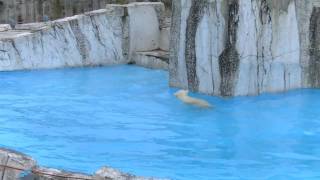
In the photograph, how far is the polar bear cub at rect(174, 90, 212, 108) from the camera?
24.5 feet

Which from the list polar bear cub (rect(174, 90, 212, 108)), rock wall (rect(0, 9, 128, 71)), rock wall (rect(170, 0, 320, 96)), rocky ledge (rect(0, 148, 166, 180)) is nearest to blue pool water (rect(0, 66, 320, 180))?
polar bear cub (rect(174, 90, 212, 108))

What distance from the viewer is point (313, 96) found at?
8219 millimetres

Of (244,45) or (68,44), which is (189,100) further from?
(68,44)

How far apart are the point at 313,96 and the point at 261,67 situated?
91cm

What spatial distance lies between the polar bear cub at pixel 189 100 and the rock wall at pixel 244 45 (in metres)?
0.32

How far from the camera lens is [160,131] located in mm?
6250

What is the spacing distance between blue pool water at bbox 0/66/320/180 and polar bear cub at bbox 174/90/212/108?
0.44ft

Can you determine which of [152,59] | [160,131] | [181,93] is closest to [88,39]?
[152,59]

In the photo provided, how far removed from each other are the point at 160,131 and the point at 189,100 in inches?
59.5

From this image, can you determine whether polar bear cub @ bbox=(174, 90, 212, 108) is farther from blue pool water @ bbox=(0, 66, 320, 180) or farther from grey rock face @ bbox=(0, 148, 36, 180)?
grey rock face @ bbox=(0, 148, 36, 180)

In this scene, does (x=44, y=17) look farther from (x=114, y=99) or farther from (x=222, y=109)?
(x=222, y=109)

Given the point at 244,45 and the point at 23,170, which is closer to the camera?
the point at 23,170

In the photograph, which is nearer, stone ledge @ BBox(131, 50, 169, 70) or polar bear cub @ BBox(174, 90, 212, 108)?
polar bear cub @ BBox(174, 90, 212, 108)

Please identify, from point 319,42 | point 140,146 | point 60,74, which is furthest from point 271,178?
point 60,74
